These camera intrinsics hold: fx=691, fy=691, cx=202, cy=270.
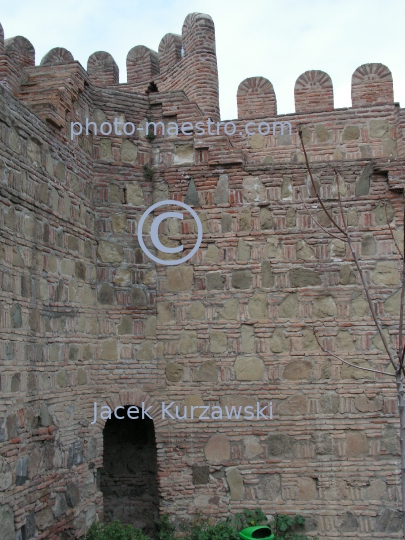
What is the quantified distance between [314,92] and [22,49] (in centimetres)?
373

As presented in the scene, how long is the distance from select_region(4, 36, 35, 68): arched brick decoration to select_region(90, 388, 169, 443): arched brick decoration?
436 centimetres

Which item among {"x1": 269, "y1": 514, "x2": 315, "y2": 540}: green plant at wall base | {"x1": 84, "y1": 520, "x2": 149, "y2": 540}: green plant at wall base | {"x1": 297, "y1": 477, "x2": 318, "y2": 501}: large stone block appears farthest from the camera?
{"x1": 297, "y1": 477, "x2": 318, "y2": 501}: large stone block

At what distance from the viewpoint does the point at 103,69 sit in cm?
933

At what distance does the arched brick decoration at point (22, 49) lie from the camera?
8.63 m

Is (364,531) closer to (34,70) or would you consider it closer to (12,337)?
(12,337)

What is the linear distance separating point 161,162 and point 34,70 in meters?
1.63

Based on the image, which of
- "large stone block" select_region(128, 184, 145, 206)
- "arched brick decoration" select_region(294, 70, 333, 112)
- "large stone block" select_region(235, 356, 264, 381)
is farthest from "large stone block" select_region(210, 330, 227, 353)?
"arched brick decoration" select_region(294, 70, 333, 112)

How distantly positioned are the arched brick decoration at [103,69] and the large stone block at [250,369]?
4342 mm

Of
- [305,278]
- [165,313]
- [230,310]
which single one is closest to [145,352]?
[165,313]

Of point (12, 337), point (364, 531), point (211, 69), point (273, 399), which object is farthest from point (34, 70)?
point (364, 531)

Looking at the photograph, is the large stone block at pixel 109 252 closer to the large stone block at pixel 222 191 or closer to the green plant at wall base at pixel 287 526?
the large stone block at pixel 222 191

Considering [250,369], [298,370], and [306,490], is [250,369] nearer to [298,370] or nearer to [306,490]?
[298,370]

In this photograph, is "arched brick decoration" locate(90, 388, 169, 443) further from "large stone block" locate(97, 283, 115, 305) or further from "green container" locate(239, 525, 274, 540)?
"green container" locate(239, 525, 274, 540)

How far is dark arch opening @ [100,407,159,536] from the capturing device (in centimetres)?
746
